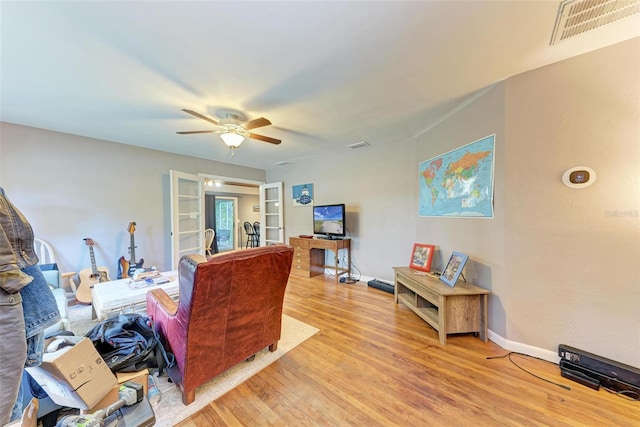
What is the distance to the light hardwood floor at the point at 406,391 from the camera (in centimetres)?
142

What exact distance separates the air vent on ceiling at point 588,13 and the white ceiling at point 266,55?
0.23ft

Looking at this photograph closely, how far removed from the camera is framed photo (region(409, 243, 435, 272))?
2.96 m

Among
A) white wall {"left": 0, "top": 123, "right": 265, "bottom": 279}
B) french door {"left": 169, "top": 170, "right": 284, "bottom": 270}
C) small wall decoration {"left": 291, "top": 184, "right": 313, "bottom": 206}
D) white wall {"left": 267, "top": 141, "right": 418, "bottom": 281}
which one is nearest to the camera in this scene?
white wall {"left": 0, "top": 123, "right": 265, "bottom": 279}

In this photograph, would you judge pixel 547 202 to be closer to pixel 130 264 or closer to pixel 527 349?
pixel 527 349

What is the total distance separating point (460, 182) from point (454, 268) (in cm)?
97


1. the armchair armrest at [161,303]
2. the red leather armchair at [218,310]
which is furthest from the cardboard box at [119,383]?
the armchair armrest at [161,303]

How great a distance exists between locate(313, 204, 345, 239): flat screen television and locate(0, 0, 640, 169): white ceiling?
1851 millimetres

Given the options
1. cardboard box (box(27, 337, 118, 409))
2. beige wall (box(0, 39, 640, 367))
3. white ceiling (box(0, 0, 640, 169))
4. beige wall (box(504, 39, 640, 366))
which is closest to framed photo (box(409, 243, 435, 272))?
beige wall (box(0, 39, 640, 367))

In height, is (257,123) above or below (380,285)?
above

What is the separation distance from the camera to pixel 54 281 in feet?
8.16

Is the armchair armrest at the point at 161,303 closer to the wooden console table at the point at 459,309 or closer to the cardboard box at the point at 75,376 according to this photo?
the cardboard box at the point at 75,376

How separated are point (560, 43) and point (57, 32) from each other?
11.2ft

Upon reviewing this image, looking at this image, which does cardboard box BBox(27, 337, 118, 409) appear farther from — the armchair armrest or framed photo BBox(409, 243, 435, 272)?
framed photo BBox(409, 243, 435, 272)

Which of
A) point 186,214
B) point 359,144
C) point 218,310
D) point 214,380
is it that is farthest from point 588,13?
point 186,214
